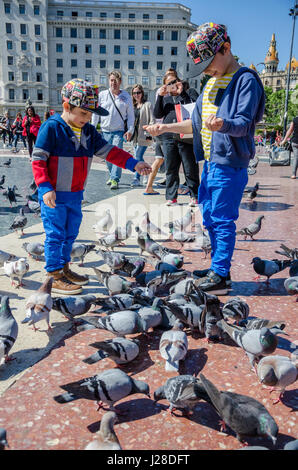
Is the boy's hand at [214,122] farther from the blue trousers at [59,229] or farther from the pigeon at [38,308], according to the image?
the pigeon at [38,308]

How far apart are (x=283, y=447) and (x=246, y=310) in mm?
1201

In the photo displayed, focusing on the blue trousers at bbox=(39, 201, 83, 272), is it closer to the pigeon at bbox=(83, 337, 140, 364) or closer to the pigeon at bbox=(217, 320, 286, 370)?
the pigeon at bbox=(83, 337, 140, 364)

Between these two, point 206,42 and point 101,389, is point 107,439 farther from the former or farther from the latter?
point 206,42

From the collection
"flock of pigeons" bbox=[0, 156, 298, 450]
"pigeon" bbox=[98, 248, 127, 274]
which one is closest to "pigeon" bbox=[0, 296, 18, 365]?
"flock of pigeons" bbox=[0, 156, 298, 450]

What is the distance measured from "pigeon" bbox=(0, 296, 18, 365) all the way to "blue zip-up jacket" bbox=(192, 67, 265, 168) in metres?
1.97

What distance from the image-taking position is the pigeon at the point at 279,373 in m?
2.11

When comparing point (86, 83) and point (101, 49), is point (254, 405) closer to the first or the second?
point (86, 83)

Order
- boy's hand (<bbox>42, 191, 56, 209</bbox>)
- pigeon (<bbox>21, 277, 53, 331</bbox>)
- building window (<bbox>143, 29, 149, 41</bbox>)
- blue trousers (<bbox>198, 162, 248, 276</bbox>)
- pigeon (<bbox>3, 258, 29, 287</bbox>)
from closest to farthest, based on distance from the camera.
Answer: pigeon (<bbox>21, 277, 53, 331</bbox>), boy's hand (<bbox>42, 191, 56, 209</bbox>), blue trousers (<bbox>198, 162, 248, 276</bbox>), pigeon (<bbox>3, 258, 29, 287</bbox>), building window (<bbox>143, 29, 149, 41</bbox>)

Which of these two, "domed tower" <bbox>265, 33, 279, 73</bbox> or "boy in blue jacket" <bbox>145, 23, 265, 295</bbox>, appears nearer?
"boy in blue jacket" <bbox>145, 23, 265, 295</bbox>

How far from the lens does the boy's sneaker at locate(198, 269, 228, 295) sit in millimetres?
3490

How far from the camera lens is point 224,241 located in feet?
11.3

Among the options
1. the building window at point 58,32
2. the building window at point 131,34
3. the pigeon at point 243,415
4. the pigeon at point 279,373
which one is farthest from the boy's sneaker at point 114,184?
the building window at point 58,32

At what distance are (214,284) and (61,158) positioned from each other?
1.72 meters
